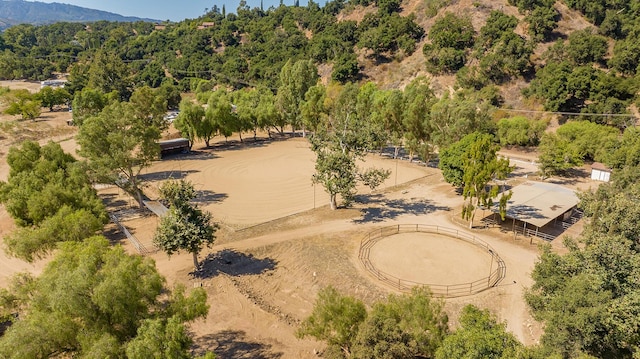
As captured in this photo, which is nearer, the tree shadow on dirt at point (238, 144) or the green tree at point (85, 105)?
the tree shadow on dirt at point (238, 144)

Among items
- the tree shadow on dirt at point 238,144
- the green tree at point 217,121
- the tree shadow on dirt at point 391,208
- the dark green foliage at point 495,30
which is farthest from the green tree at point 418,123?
the dark green foliage at point 495,30

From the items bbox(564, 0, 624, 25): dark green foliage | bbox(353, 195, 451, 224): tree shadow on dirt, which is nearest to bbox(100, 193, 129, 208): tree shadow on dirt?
bbox(353, 195, 451, 224): tree shadow on dirt

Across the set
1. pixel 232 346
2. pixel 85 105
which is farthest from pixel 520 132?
pixel 85 105

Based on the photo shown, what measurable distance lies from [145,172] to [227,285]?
34699 mm

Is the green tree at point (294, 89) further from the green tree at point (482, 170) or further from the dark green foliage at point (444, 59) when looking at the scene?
the green tree at point (482, 170)

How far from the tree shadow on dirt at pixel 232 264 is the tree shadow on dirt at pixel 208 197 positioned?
13221 millimetres

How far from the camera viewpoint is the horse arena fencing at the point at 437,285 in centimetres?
2700

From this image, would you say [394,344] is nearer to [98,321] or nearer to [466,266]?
[98,321]

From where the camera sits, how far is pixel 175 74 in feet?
447

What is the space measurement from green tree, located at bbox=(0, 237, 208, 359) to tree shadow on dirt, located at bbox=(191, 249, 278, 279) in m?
11.4

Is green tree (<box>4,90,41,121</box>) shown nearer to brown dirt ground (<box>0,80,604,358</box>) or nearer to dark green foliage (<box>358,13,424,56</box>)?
brown dirt ground (<box>0,80,604,358</box>)

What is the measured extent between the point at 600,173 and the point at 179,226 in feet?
174

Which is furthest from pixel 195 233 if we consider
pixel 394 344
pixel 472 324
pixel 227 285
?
pixel 472 324

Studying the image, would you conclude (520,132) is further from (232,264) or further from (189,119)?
(189,119)
